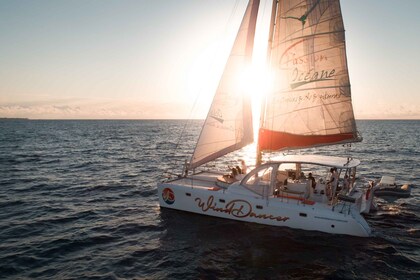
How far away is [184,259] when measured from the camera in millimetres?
12844

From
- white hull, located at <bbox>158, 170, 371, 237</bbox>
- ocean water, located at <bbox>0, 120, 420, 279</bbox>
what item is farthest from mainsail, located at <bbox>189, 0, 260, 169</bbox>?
ocean water, located at <bbox>0, 120, 420, 279</bbox>

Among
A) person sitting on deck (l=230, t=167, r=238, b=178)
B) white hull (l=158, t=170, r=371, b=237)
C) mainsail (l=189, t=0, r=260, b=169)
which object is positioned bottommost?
white hull (l=158, t=170, r=371, b=237)

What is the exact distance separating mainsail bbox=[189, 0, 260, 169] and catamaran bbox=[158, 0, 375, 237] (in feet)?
0.17

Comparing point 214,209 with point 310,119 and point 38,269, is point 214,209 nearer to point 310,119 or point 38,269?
point 310,119

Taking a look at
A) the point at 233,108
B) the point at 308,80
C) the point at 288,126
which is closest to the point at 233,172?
the point at 233,108

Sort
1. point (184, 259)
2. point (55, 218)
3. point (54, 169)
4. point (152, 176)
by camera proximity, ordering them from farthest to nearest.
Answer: point (54, 169)
point (152, 176)
point (55, 218)
point (184, 259)

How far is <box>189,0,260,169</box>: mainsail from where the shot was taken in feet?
54.4

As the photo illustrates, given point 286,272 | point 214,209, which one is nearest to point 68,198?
point 214,209

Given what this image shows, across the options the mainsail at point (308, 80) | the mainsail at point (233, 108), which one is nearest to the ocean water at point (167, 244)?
the mainsail at point (233, 108)

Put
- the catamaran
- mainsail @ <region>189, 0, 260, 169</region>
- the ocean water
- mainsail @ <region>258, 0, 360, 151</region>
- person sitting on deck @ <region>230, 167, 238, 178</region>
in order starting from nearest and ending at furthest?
1. the ocean water
2. the catamaran
3. mainsail @ <region>258, 0, 360, 151</region>
4. mainsail @ <region>189, 0, 260, 169</region>
5. person sitting on deck @ <region>230, 167, 238, 178</region>

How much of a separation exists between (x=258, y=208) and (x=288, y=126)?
460cm

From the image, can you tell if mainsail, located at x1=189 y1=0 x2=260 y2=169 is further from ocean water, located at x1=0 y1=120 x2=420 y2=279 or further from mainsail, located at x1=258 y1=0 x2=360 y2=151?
ocean water, located at x1=0 y1=120 x2=420 y2=279

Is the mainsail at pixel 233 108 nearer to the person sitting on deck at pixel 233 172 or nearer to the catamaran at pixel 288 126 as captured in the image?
the catamaran at pixel 288 126

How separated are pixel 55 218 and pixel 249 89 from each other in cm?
1287
